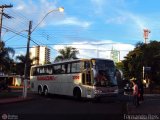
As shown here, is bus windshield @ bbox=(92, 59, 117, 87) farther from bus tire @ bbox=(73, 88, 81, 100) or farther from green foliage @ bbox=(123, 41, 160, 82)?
green foliage @ bbox=(123, 41, 160, 82)

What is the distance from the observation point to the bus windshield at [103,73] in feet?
101

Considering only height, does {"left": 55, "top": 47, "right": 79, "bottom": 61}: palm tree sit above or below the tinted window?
above

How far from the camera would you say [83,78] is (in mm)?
32156

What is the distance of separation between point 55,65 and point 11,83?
62482 millimetres

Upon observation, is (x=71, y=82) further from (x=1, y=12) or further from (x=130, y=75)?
(x=130, y=75)

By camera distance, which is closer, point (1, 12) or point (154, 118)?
point (154, 118)

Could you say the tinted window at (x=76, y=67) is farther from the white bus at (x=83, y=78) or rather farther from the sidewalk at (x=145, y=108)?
the sidewalk at (x=145, y=108)

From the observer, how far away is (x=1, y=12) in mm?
50500

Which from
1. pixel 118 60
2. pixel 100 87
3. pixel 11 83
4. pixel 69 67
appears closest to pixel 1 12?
pixel 69 67

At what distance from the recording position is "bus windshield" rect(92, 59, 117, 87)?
101ft

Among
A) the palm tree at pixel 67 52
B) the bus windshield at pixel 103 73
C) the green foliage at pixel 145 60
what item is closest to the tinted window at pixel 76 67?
the bus windshield at pixel 103 73

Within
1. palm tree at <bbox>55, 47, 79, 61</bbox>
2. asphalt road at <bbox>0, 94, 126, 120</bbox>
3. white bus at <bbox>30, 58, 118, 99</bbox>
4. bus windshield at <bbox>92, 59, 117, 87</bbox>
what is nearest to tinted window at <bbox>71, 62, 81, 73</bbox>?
white bus at <bbox>30, 58, 118, 99</bbox>

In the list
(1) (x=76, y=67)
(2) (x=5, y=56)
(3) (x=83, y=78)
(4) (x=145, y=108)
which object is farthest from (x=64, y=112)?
(2) (x=5, y=56)

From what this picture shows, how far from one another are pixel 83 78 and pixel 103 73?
1.93 metres
